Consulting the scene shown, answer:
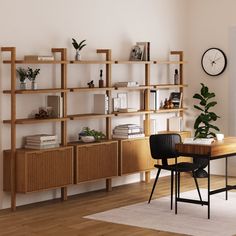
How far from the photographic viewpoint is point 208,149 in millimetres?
7699

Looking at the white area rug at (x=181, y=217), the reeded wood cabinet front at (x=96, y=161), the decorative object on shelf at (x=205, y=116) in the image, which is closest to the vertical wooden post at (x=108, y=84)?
the reeded wood cabinet front at (x=96, y=161)

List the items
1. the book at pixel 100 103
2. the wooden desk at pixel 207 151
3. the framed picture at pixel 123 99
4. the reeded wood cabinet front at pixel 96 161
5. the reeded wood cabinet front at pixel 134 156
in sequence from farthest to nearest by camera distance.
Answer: the framed picture at pixel 123 99 < the reeded wood cabinet front at pixel 134 156 < the book at pixel 100 103 < the reeded wood cabinet front at pixel 96 161 < the wooden desk at pixel 207 151

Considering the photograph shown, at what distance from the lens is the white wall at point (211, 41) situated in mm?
10523

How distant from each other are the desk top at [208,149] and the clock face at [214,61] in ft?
8.63

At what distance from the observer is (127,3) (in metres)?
9.80

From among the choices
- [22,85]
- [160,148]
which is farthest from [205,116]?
[22,85]

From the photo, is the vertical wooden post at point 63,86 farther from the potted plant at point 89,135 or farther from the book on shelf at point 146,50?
the book on shelf at point 146,50

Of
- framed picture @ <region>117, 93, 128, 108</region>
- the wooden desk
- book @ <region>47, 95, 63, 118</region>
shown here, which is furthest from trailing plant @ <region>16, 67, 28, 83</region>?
the wooden desk

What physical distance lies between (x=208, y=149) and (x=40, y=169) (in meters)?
2.00

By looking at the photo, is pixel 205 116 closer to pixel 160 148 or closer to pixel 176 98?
pixel 176 98

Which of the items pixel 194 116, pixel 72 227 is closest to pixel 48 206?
pixel 72 227

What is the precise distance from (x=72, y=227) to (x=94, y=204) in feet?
4.18

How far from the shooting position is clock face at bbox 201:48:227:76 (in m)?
10.5

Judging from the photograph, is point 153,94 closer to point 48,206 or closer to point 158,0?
point 158,0
